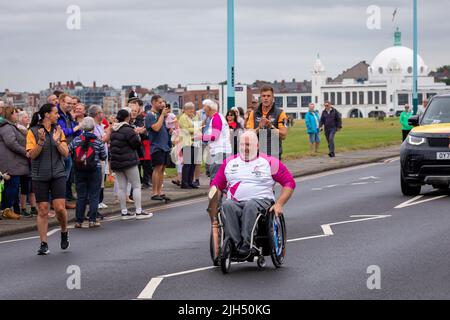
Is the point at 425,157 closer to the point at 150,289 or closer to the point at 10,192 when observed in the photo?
the point at 10,192

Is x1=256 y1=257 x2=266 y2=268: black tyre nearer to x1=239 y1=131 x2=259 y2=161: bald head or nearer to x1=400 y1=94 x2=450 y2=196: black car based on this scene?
x1=239 y1=131 x2=259 y2=161: bald head

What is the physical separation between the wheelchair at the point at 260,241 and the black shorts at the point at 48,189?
Answer: 10.0ft

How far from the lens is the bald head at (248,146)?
41.2 feet

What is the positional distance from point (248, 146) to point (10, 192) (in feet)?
24.3

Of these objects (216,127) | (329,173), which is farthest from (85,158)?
(329,173)

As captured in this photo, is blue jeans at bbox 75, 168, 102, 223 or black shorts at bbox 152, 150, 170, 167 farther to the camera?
black shorts at bbox 152, 150, 170, 167

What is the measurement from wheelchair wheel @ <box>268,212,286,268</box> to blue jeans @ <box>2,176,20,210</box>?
7.46 m

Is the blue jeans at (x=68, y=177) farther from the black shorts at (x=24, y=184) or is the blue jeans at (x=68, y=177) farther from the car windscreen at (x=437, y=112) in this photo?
the car windscreen at (x=437, y=112)

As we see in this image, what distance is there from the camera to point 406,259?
1293 cm

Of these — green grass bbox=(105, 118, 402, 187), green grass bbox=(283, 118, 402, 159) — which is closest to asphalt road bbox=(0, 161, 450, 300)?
green grass bbox=(105, 118, 402, 187)

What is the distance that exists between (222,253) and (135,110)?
29.3ft

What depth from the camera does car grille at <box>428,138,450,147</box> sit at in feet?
68.1

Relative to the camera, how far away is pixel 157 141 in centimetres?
2170
